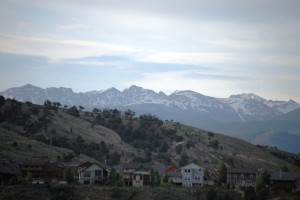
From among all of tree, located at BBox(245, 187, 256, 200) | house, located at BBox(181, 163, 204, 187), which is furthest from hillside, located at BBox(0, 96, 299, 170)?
tree, located at BBox(245, 187, 256, 200)

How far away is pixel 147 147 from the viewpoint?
591ft

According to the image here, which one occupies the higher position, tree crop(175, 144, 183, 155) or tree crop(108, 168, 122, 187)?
tree crop(175, 144, 183, 155)

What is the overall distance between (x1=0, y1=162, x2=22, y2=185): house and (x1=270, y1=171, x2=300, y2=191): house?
168 feet

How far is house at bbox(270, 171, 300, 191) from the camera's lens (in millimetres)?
106938

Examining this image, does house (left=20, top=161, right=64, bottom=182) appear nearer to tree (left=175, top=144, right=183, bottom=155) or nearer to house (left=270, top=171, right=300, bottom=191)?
house (left=270, top=171, right=300, bottom=191)

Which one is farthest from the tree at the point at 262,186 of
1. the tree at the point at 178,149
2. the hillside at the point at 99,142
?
the tree at the point at 178,149

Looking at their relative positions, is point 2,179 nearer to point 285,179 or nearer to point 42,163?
point 42,163

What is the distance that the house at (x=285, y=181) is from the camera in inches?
4210

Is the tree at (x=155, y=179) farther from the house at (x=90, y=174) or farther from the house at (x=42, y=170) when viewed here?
the house at (x=42, y=170)

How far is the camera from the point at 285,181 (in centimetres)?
11069

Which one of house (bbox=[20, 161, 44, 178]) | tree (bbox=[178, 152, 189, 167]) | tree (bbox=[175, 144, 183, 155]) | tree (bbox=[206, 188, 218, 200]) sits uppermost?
tree (bbox=[175, 144, 183, 155])

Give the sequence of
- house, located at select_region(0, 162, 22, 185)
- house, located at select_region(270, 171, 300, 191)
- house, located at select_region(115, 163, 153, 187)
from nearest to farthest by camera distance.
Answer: house, located at select_region(0, 162, 22, 185)
house, located at select_region(270, 171, 300, 191)
house, located at select_region(115, 163, 153, 187)

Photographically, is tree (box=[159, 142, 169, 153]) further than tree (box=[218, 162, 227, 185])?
Yes

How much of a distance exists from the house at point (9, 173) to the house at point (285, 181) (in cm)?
5116
